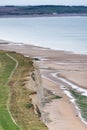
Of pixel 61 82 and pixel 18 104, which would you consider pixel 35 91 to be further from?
pixel 61 82

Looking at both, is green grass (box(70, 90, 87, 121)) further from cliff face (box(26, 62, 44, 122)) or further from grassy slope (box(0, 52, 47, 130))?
grassy slope (box(0, 52, 47, 130))

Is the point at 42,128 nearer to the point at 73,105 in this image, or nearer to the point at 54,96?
the point at 73,105

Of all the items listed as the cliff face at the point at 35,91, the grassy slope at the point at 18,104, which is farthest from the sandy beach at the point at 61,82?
the grassy slope at the point at 18,104

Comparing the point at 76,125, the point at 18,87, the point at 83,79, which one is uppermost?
the point at 18,87

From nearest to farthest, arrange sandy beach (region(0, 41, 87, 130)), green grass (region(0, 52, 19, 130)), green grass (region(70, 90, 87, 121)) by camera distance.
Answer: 1. green grass (region(0, 52, 19, 130))
2. sandy beach (region(0, 41, 87, 130))
3. green grass (region(70, 90, 87, 121))

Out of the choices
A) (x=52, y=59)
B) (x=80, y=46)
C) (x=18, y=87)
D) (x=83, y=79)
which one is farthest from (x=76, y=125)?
(x=80, y=46)

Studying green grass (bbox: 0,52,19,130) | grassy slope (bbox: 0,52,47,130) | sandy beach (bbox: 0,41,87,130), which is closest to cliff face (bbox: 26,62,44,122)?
grassy slope (bbox: 0,52,47,130)

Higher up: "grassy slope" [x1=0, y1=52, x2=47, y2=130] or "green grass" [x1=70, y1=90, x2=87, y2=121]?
"grassy slope" [x1=0, y1=52, x2=47, y2=130]
